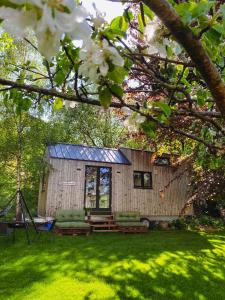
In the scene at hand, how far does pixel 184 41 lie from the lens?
802 mm

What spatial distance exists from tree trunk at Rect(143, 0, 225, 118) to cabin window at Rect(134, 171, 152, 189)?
15.1 metres

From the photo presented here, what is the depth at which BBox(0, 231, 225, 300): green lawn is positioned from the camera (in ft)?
16.6

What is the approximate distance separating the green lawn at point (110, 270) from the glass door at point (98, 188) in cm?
466

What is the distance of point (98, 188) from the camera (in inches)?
592

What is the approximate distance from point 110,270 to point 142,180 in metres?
10.1

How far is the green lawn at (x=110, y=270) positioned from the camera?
505 cm

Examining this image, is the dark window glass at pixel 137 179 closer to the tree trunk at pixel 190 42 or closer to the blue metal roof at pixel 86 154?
the blue metal roof at pixel 86 154

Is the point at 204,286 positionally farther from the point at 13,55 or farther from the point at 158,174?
the point at 13,55

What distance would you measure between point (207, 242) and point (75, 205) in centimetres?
648

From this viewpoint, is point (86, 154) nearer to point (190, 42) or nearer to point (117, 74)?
point (117, 74)

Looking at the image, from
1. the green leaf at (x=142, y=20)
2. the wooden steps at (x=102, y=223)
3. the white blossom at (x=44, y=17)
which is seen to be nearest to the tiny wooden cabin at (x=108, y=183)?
the wooden steps at (x=102, y=223)

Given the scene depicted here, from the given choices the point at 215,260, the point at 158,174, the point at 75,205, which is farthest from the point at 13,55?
the point at 215,260

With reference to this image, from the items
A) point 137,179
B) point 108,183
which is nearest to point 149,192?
point 137,179

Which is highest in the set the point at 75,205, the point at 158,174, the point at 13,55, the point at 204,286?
the point at 13,55
